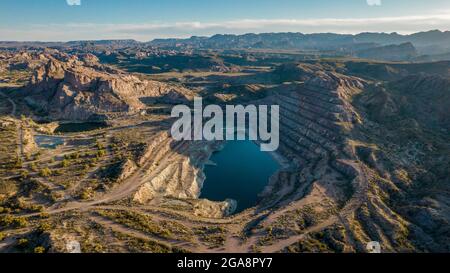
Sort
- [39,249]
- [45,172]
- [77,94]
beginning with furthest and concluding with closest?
[77,94], [45,172], [39,249]

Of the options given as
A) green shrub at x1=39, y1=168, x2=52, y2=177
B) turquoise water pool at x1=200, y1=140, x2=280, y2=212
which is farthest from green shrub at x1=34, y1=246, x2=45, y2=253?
turquoise water pool at x1=200, y1=140, x2=280, y2=212

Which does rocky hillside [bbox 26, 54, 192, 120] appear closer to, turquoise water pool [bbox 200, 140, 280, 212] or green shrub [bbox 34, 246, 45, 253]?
turquoise water pool [bbox 200, 140, 280, 212]

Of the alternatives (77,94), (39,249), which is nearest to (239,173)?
(39,249)

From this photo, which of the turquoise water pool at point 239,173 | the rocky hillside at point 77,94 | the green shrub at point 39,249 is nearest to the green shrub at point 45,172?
the green shrub at point 39,249

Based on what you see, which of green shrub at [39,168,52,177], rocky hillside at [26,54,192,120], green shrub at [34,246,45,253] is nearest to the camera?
green shrub at [34,246,45,253]

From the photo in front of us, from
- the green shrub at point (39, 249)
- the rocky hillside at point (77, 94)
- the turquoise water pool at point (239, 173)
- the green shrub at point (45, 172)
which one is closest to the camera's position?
the green shrub at point (39, 249)

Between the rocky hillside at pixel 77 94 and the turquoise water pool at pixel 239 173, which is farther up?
the rocky hillside at pixel 77 94

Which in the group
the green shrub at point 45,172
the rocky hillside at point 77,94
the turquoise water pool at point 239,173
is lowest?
the turquoise water pool at point 239,173

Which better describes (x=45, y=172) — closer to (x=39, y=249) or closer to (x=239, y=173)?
(x=39, y=249)

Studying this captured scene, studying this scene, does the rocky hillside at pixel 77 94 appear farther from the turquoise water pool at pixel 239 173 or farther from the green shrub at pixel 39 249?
the green shrub at pixel 39 249

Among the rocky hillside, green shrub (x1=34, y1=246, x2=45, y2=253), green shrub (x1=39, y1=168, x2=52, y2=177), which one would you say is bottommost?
Answer: green shrub (x1=34, y1=246, x2=45, y2=253)

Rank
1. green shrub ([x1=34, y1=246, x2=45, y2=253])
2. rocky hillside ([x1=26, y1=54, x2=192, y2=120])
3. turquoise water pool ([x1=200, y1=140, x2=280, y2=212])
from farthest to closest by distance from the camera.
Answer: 1. rocky hillside ([x1=26, y1=54, x2=192, y2=120])
2. turquoise water pool ([x1=200, y1=140, x2=280, y2=212])
3. green shrub ([x1=34, y1=246, x2=45, y2=253])

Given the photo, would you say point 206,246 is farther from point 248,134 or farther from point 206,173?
point 248,134
